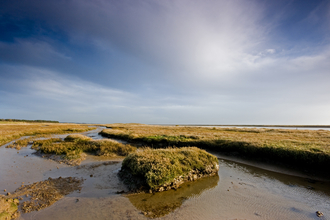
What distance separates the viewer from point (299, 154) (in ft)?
48.7

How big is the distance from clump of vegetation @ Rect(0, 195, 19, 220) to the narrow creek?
52 cm

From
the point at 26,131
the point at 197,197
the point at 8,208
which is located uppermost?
the point at 26,131

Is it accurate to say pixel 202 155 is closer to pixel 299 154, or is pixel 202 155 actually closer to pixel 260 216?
pixel 260 216

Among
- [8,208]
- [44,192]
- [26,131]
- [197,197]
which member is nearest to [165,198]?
[197,197]

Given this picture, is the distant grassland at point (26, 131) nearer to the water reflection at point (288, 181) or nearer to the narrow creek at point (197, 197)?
the narrow creek at point (197, 197)

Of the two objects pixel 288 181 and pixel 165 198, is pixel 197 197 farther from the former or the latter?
pixel 288 181

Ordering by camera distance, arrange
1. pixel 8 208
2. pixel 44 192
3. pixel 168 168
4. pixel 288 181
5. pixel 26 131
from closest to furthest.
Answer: pixel 8 208, pixel 44 192, pixel 168 168, pixel 288 181, pixel 26 131

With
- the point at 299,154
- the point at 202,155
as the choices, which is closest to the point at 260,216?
the point at 202,155

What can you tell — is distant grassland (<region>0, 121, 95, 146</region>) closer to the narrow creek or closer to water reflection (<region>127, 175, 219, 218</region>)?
the narrow creek

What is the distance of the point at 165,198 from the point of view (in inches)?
346

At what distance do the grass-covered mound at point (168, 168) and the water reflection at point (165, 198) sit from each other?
0.52 m

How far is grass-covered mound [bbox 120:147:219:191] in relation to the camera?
31.8 feet

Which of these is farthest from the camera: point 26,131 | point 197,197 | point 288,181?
point 26,131

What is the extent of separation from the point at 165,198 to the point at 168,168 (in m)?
2.06
